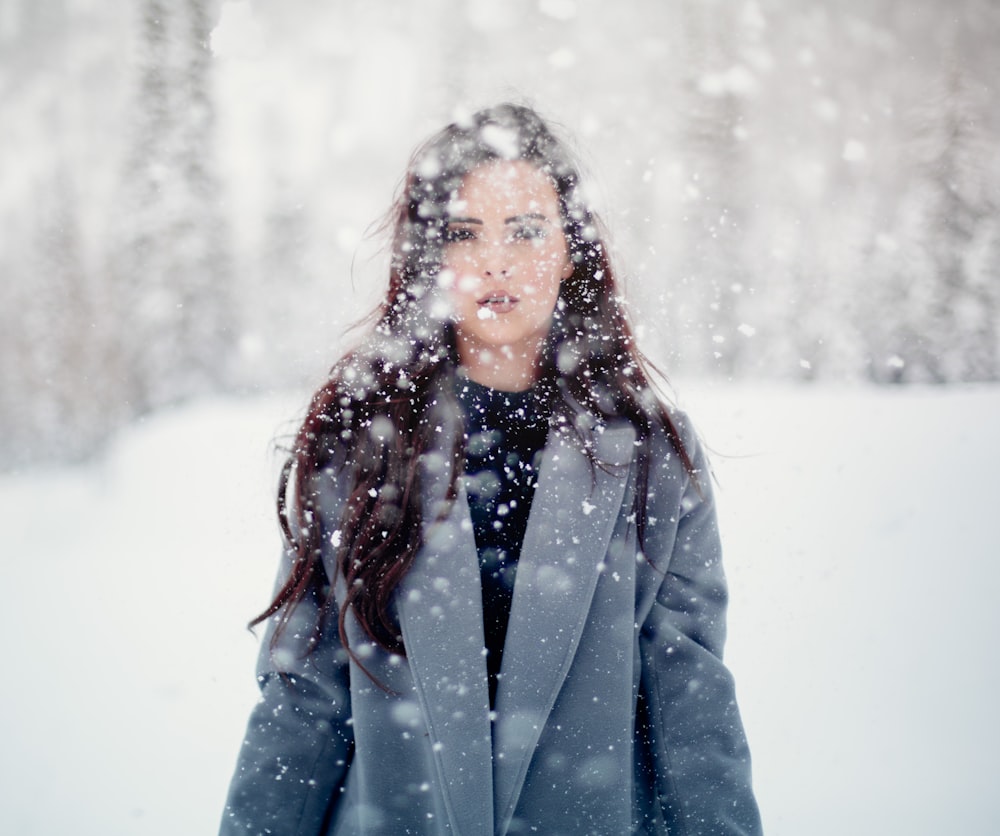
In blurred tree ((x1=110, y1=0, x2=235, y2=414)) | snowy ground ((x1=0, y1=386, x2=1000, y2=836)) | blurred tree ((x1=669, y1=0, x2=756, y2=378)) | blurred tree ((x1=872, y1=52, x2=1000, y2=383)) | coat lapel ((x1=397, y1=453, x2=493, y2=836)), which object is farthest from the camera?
blurred tree ((x1=872, y1=52, x2=1000, y2=383))

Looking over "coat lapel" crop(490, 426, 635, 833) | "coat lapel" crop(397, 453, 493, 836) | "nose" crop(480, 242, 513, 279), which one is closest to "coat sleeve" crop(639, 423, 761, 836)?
"coat lapel" crop(490, 426, 635, 833)

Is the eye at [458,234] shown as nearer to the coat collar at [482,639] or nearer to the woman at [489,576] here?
the woman at [489,576]

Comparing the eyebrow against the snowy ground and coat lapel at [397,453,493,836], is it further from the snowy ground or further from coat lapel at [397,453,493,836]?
the snowy ground

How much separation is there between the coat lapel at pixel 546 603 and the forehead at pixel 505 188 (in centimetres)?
54

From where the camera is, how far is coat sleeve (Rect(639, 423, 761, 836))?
1.15 m

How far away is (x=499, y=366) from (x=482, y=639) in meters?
0.58

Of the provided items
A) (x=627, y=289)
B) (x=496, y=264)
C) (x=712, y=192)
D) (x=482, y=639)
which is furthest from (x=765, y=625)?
(x=712, y=192)

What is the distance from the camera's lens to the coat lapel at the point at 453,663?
1.07m

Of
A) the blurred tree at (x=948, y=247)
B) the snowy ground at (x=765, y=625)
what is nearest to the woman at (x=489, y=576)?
the snowy ground at (x=765, y=625)

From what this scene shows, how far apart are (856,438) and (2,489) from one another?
8.87 meters

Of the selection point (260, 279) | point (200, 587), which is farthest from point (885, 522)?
point (260, 279)

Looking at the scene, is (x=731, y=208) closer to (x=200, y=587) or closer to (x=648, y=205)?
(x=648, y=205)

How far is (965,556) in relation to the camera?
356cm

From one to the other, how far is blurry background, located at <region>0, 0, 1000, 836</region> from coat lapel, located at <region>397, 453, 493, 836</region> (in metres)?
0.51
